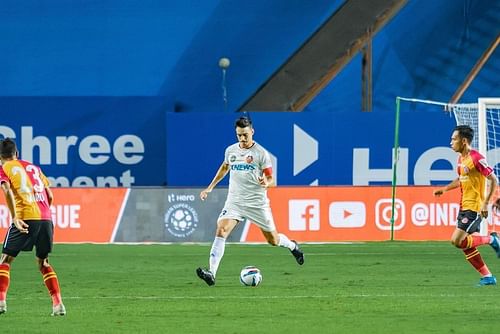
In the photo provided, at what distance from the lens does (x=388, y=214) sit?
24.4 meters

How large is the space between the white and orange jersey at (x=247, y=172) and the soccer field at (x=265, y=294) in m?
1.11

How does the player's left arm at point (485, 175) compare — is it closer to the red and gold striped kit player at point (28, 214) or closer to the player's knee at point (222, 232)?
the player's knee at point (222, 232)

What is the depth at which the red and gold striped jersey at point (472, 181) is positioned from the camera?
48.9ft

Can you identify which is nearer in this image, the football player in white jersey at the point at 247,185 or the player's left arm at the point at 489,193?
the player's left arm at the point at 489,193

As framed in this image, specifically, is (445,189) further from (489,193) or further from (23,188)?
(23,188)

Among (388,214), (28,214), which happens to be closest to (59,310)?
(28,214)

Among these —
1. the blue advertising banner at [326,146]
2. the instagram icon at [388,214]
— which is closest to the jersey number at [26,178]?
the instagram icon at [388,214]

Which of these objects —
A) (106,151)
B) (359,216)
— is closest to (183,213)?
(359,216)

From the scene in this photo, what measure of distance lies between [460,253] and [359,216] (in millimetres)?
3857

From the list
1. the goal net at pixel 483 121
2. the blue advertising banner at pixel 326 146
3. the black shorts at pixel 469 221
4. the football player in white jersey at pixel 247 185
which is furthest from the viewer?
the blue advertising banner at pixel 326 146

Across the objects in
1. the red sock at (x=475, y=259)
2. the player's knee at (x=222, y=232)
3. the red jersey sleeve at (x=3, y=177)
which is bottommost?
the red sock at (x=475, y=259)

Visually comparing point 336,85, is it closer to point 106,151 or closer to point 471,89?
point 471,89

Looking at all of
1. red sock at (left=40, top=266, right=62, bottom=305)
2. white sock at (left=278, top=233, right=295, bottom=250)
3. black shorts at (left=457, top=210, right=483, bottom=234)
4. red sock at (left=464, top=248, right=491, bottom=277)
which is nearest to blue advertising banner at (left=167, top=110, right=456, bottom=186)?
white sock at (left=278, top=233, right=295, bottom=250)

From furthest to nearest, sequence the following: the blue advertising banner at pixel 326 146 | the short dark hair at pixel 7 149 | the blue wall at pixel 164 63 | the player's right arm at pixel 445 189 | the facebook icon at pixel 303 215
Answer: the blue wall at pixel 164 63
the blue advertising banner at pixel 326 146
the facebook icon at pixel 303 215
the player's right arm at pixel 445 189
the short dark hair at pixel 7 149
